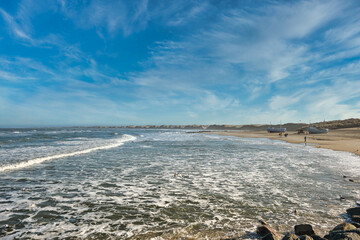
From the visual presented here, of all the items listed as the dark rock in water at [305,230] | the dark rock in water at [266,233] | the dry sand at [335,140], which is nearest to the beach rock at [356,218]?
the dark rock in water at [305,230]

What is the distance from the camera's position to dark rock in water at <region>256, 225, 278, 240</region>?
4844mm

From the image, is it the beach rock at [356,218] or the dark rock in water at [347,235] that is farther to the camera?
the beach rock at [356,218]

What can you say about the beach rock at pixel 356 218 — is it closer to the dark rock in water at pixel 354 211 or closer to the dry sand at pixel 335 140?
the dark rock in water at pixel 354 211

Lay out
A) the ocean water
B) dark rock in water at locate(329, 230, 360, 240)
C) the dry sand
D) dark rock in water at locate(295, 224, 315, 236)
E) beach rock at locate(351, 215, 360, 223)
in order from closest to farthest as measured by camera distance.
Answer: dark rock in water at locate(329, 230, 360, 240) < dark rock in water at locate(295, 224, 315, 236) < the ocean water < beach rock at locate(351, 215, 360, 223) < the dry sand

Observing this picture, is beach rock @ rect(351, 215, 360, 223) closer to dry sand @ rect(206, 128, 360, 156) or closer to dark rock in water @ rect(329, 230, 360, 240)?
dark rock in water @ rect(329, 230, 360, 240)

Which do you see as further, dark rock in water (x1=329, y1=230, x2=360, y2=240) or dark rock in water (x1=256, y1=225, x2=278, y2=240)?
dark rock in water (x1=256, y1=225, x2=278, y2=240)

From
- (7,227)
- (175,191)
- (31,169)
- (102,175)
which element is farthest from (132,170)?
(7,227)

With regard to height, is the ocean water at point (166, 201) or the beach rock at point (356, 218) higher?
the beach rock at point (356, 218)

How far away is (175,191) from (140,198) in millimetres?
1596

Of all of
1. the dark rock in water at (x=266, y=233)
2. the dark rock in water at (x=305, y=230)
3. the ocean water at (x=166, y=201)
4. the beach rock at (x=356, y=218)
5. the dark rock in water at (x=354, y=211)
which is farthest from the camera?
the dark rock in water at (x=354, y=211)

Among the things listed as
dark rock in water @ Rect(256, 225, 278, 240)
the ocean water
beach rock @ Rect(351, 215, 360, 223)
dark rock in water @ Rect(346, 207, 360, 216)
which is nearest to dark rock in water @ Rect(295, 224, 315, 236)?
the ocean water

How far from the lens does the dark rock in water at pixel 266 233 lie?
4.84m

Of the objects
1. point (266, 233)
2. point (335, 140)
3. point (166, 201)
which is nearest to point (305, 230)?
point (266, 233)

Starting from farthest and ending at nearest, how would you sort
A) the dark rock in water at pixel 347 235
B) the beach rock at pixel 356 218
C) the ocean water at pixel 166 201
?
the beach rock at pixel 356 218 → the ocean water at pixel 166 201 → the dark rock in water at pixel 347 235
